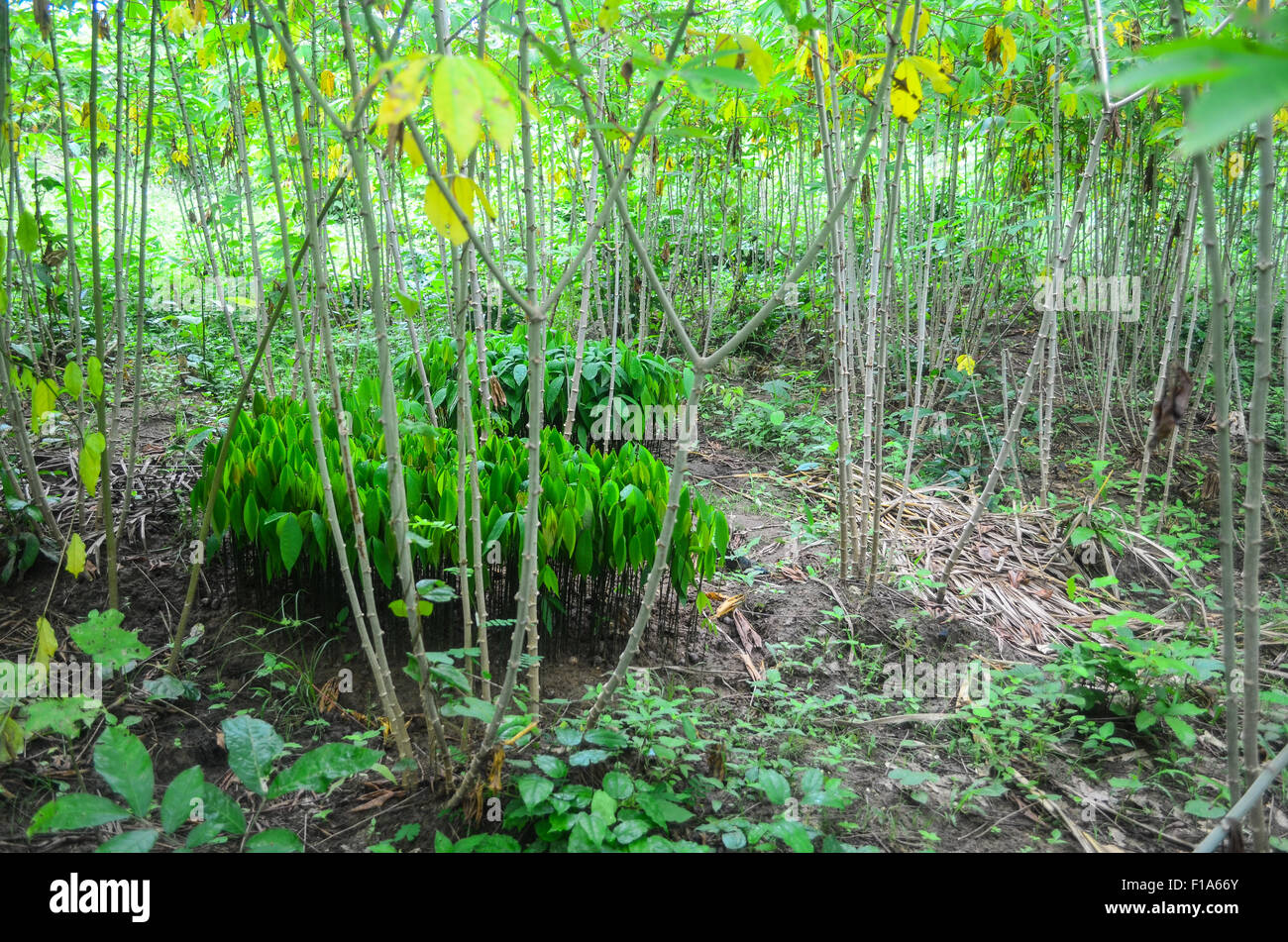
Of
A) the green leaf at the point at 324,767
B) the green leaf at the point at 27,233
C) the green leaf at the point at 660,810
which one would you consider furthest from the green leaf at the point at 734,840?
the green leaf at the point at 27,233

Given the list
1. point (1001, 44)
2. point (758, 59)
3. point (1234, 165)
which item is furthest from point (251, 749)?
→ point (1234, 165)

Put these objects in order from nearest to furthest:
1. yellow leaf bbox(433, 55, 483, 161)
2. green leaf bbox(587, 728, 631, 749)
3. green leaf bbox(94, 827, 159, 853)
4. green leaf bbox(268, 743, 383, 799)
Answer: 1. yellow leaf bbox(433, 55, 483, 161)
2. green leaf bbox(94, 827, 159, 853)
3. green leaf bbox(268, 743, 383, 799)
4. green leaf bbox(587, 728, 631, 749)

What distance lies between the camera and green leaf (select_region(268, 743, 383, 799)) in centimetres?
98

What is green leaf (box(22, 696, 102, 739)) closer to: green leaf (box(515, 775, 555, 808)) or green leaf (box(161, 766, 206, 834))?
green leaf (box(161, 766, 206, 834))

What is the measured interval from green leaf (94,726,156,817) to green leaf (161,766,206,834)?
2 cm

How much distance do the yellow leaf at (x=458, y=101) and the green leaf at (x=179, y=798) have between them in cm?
84

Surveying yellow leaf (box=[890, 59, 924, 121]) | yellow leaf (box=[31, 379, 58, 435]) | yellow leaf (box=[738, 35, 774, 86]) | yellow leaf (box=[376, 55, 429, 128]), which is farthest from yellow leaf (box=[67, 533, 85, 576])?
yellow leaf (box=[890, 59, 924, 121])

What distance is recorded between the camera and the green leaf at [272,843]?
94 centimetres

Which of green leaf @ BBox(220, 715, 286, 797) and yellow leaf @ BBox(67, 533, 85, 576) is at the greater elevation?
yellow leaf @ BBox(67, 533, 85, 576)

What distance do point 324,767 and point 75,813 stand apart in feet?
0.88
